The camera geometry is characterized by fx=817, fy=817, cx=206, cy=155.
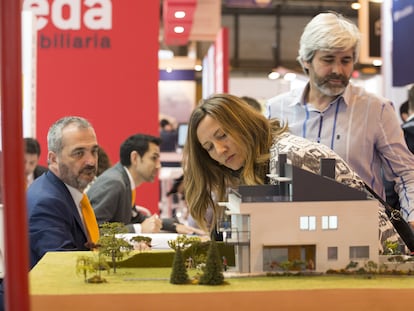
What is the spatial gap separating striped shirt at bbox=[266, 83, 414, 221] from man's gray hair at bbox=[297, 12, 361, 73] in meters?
0.21

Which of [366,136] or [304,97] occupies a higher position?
[304,97]

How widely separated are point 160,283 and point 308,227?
1.26 feet

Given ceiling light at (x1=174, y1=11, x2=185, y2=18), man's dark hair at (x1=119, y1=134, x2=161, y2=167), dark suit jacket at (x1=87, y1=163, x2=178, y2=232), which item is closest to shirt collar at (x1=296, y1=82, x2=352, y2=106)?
dark suit jacket at (x1=87, y1=163, x2=178, y2=232)

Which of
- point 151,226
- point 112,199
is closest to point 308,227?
point 151,226

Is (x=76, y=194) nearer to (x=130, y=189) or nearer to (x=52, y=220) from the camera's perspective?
(x=52, y=220)

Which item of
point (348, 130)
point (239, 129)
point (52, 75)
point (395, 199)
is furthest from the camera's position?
point (52, 75)

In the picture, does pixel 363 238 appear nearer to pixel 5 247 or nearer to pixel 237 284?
pixel 237 284

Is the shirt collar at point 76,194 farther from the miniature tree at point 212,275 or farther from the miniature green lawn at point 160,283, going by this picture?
the miniature tree at point 212,275

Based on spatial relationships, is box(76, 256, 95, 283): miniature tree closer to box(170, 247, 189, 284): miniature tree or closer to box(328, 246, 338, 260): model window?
box(170, 247, 189, 284): miniature tree

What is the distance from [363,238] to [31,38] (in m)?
4.16

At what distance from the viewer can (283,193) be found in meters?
2.09

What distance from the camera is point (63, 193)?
3416 mm

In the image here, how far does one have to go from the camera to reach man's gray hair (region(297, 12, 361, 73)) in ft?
10.8

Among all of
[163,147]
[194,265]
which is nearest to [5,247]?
[194,265]
